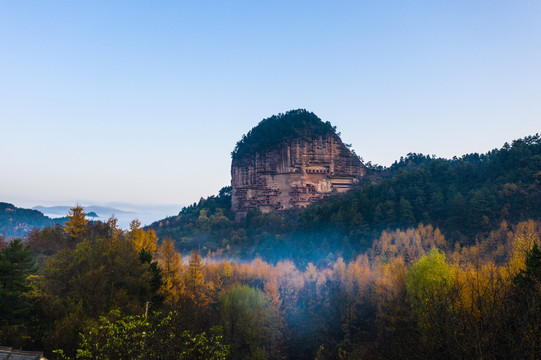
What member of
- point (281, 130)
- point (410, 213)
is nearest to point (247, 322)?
point (410, 213)

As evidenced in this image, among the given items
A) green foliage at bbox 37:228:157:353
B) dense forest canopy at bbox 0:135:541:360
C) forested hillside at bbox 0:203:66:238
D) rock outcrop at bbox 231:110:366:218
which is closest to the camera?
dense forest canopy at bbox 0:135:541:360

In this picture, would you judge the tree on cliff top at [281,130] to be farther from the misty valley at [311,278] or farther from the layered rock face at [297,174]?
the misty valley at [311,278]

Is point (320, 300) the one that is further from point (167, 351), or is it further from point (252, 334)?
point (167, 351)

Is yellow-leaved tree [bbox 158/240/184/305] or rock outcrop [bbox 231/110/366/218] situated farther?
rock outcrop [bbox 231/110/366/218]

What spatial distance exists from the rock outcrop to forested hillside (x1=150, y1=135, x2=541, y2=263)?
18097mm

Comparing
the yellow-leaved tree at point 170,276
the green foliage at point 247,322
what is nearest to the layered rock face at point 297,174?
the green foliage at point 247,322

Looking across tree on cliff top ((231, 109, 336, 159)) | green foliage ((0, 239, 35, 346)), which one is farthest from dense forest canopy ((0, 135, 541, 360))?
tree on cliff top ((231, 109, 336, 159))

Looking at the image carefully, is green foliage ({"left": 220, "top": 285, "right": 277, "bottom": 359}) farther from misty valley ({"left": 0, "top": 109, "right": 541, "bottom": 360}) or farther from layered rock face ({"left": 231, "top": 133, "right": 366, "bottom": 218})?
layered rock face ({"left": 231, "top": 133, "right": 366, "bottom": 218})

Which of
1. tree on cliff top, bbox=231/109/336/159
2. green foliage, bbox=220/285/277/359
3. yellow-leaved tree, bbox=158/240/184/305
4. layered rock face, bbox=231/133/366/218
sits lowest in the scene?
green foliage, bbox=220/285/277/359

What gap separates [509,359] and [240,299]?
39114 mm

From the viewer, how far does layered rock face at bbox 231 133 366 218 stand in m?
119

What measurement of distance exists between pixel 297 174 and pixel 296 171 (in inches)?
42.7

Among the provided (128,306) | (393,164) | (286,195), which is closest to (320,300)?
(128,306)

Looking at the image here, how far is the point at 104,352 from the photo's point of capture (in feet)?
57.9
